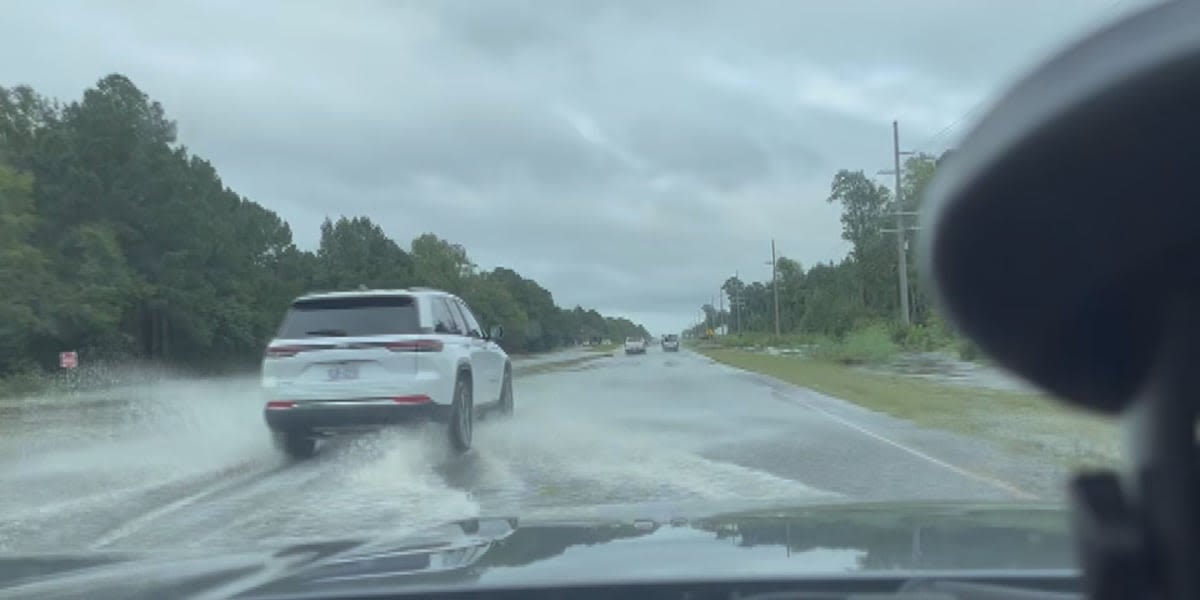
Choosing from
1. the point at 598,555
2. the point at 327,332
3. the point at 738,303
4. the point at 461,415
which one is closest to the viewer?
the point at 598,555

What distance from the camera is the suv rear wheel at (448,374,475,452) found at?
48.1ft

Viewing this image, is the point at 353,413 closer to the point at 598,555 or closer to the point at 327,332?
the point at 327,332

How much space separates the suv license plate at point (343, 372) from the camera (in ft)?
45.9

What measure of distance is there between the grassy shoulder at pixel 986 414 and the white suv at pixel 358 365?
6.12 meters

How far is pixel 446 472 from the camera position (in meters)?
13.1

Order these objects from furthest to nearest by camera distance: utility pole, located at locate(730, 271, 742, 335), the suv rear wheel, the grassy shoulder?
utility pole, located at locate(730, 271, 742, 335) < the suv rear wheel < the grassy shoulder

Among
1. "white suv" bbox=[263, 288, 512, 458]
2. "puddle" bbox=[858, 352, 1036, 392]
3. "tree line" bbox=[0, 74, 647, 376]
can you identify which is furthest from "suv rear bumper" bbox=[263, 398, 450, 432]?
"tree line" bbox=[0, 74, 647, 376]

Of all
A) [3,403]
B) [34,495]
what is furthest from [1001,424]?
[3,403]

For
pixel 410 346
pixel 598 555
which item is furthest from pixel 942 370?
pixel 598 555

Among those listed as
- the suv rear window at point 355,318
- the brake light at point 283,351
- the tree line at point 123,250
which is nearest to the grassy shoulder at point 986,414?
the suv rear window at point 355,318

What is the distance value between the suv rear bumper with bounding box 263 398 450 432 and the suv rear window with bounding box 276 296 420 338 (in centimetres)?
76

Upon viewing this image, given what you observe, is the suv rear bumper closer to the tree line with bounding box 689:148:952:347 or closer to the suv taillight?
the suv taillight

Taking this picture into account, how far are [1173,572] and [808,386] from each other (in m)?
29.6

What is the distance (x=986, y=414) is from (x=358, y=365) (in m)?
10.5
